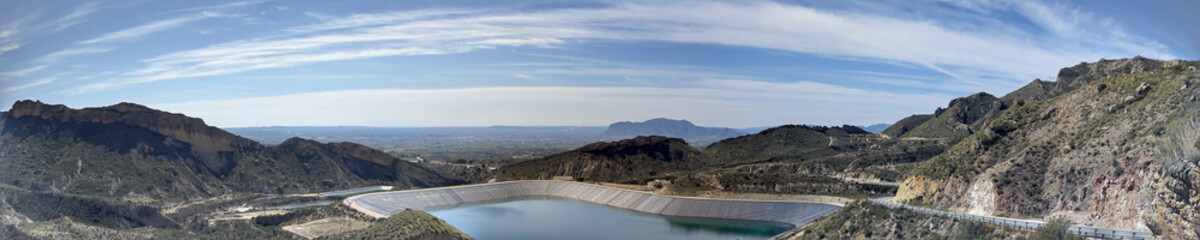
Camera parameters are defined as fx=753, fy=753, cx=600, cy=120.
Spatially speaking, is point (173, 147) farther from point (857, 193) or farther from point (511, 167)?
point (857, 193)

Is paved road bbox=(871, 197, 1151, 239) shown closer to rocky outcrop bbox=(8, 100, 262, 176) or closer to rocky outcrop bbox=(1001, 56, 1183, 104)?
rocky outcrop bbox=(1001, 56, 1183, 104)

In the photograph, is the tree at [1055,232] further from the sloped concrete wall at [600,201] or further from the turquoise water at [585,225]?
the sloped concrete wall at [600,201]

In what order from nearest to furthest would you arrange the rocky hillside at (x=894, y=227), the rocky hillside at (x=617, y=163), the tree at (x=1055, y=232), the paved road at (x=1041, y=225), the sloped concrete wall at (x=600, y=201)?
the paved road at (x=1041, y=225)
the tree at (x=1055, y=232)
the rocky hillside at (x=894, y=227)
the sloped concrete wall at (x=600, y=201)
the rocky hillside at (x=617, y=163)

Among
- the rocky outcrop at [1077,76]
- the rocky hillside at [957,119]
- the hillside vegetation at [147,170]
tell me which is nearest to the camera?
the hillside vegetation at [147,170]

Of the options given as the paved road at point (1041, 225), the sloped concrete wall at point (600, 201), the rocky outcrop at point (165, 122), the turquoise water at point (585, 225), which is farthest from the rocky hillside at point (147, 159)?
the paved road at point (1041, 225)

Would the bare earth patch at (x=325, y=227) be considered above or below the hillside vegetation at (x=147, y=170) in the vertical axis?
below

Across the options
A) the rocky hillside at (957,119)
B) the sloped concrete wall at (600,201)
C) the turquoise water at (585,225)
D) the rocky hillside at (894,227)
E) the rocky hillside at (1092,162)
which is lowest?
the turquoise water at (585,225)

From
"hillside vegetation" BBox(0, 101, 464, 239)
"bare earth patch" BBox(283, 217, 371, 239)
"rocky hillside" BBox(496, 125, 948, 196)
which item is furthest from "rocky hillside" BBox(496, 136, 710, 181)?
"bare earth patch" BBox(283, 217, 371, 239)

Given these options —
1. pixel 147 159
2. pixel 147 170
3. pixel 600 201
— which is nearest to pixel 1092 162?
pixel 600 201
